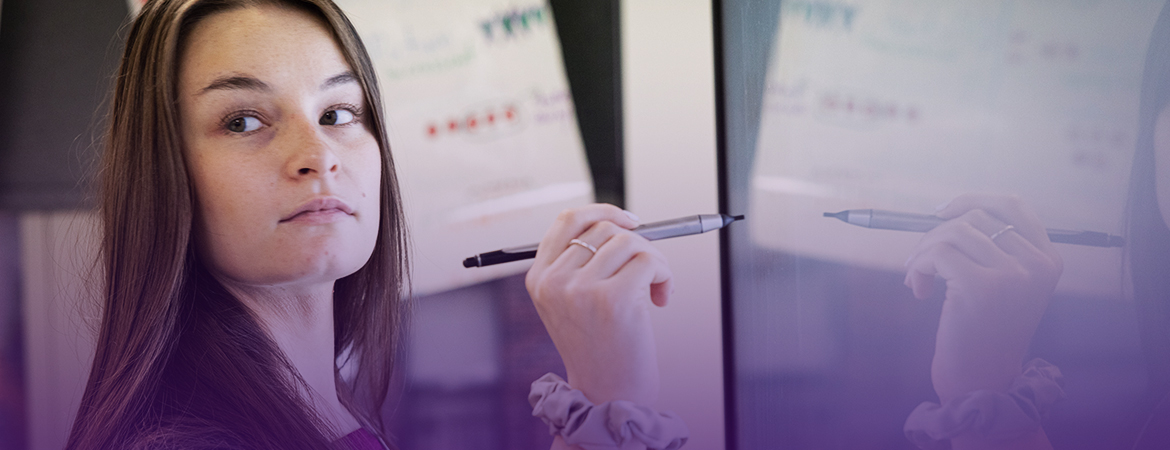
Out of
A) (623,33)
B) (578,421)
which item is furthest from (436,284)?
(623,33)

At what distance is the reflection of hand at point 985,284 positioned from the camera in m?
0.45

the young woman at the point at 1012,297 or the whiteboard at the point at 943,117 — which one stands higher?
the whiteboard at the point at 943,117

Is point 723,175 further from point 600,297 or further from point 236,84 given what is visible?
point 236,84

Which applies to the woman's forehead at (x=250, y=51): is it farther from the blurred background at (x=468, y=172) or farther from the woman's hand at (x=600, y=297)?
the woman's hand at (x=600, y=297)

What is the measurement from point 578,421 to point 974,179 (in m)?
0.37

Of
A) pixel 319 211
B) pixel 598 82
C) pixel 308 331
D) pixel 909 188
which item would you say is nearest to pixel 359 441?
pixel 308 331

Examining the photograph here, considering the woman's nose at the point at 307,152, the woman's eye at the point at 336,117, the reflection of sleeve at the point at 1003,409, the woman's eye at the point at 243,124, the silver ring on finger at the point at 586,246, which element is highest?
the woman's eye at the point at 336,117

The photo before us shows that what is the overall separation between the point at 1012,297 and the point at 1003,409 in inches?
3.4

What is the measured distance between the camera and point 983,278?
0.46 metres

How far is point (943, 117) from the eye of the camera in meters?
0.48

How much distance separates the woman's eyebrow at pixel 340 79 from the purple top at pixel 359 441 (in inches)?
11.3

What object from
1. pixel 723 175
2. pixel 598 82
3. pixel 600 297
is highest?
pixel 598 82

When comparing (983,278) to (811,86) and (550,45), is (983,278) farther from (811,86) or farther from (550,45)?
(550,45)

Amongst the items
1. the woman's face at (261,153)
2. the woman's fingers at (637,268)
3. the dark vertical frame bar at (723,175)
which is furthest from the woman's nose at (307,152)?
the dark vertical frame bar at (723,175)
